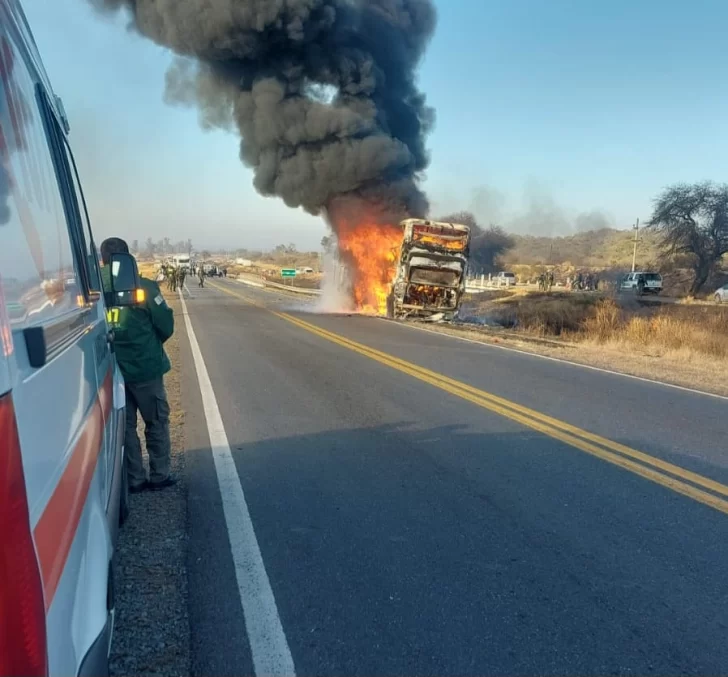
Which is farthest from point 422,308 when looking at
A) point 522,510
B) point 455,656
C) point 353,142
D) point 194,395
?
point 455,656

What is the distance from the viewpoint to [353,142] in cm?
2630

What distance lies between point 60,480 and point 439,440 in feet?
16.6

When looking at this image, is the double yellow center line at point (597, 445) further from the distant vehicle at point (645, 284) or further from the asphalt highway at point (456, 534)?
the distant vehicle at point (645, 284)

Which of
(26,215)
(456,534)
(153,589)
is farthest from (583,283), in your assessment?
(26,215)

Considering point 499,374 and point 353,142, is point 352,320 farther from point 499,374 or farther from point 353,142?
point 499,374

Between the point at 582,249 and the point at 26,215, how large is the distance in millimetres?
133165

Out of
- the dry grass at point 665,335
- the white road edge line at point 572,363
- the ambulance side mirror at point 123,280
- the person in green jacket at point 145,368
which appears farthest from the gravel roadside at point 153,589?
the dry grass at point 665,335

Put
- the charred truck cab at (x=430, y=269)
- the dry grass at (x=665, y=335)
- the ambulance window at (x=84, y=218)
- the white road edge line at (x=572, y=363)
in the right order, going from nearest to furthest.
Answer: the ambulance window at (x=84, y=218) < the white road edge line at (x=572, y=363) < the dry grass at (x=665, y=335) < the charred truck cab at (x=430, y=269)

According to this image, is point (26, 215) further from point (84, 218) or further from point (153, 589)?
point (84, 218)

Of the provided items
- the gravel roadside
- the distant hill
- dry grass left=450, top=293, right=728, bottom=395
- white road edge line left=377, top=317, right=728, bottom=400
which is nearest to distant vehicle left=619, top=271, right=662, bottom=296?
dry grass left=450, top=293, right=728, bottom=395

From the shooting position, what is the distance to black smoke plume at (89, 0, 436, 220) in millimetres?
26266

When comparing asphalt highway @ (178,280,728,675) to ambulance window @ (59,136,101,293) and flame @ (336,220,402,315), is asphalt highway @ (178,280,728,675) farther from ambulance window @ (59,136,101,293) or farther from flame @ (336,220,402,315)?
flame @ (336,220,402,315)

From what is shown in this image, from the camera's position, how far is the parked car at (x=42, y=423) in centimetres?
126

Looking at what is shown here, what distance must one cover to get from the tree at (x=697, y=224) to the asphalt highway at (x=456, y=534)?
39669 mm
